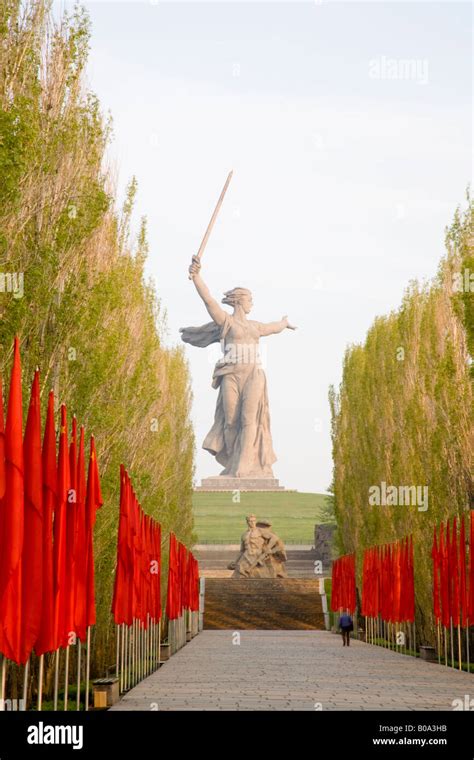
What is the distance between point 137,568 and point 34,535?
340 inches

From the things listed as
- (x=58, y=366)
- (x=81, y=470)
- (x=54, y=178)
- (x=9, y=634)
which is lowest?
(x=9, y=634)

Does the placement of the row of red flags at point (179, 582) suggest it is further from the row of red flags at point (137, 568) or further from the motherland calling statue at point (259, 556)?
the motherland calling statue at point (259, 556)

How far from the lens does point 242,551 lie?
4769 cm

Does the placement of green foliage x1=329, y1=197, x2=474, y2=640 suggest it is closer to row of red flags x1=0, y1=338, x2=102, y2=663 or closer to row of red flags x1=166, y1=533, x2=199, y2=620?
row of red flags x1=166, y1=533, x2=199, y2=620

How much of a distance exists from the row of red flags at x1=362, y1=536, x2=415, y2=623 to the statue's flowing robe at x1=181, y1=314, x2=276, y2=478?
99.0ft

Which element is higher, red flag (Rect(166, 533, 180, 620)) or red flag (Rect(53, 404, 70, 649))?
red flag (Rect(53, 404, 70, 649))

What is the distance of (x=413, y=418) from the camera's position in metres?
29.6

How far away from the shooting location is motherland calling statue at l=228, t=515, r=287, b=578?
46844mm

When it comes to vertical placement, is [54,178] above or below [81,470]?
above

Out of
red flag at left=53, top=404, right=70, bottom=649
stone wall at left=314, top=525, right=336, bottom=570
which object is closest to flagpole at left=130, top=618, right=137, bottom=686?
red flag at left=53, top=404, right=70, bottom=649

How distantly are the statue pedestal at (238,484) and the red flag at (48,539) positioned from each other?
54600mm
